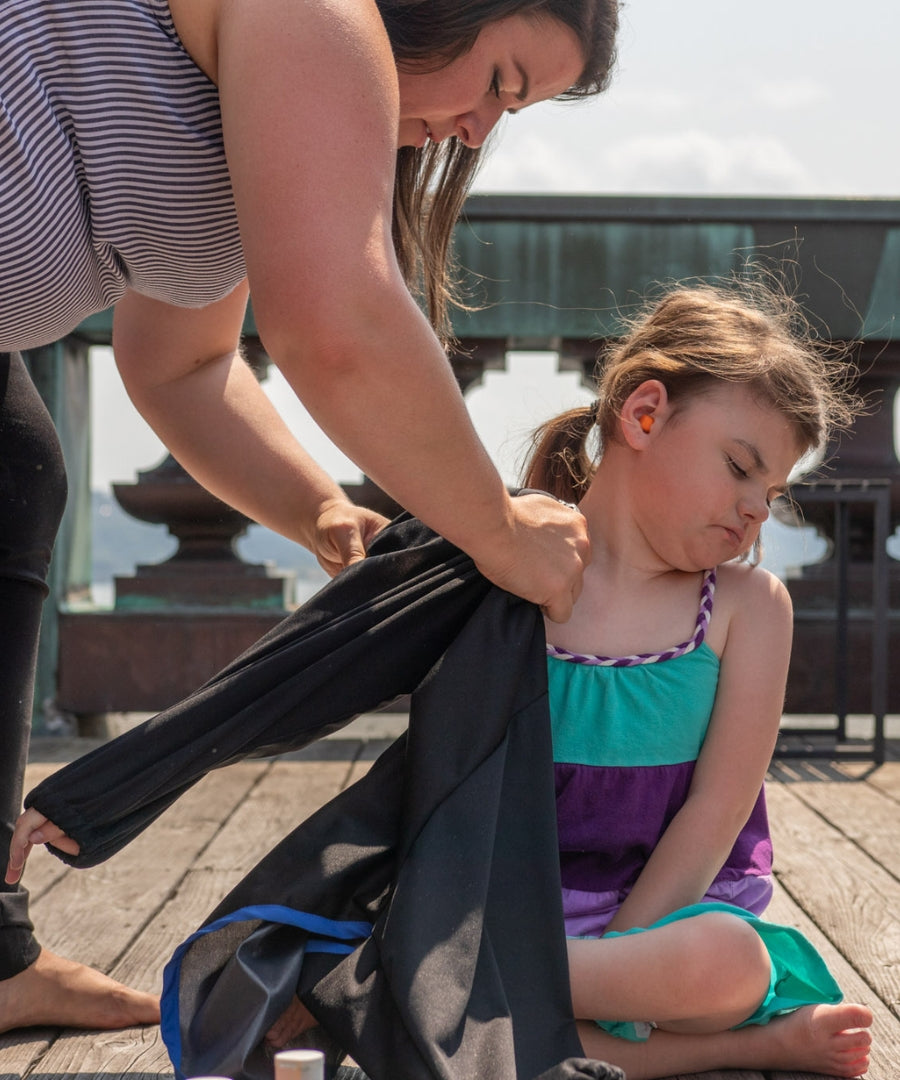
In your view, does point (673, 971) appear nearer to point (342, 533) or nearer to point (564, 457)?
point (342, 533)

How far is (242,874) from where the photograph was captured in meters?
2.17

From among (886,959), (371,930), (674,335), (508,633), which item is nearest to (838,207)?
(674,335)

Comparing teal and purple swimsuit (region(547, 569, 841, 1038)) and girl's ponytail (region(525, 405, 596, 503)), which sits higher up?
girl's ponytail (region(525, 405, 596, 503))

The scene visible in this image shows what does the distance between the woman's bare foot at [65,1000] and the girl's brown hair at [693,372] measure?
86cm

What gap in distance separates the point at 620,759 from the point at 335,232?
29.2 inches

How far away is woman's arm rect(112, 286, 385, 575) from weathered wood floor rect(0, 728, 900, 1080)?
2.11 feet

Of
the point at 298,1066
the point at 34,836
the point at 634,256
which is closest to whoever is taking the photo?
the point at 298,1066

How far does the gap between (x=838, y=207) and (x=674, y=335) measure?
187cm

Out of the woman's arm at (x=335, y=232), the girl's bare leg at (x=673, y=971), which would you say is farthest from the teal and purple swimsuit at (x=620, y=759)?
the woman's arm at (x=335, y=232)

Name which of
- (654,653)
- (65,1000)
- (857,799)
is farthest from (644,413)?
(857,799)

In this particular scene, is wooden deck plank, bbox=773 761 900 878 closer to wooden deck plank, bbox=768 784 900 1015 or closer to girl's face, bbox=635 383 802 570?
wooden deck plank, bbox=768 784 900 1015

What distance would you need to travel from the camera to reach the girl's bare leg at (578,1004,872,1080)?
1.38 m

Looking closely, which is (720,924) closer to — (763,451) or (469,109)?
(763,451)

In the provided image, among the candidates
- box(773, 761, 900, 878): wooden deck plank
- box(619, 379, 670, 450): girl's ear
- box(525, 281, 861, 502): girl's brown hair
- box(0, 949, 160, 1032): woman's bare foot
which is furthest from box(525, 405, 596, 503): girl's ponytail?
box(773, 761, 900, 878): wooden deck plank
